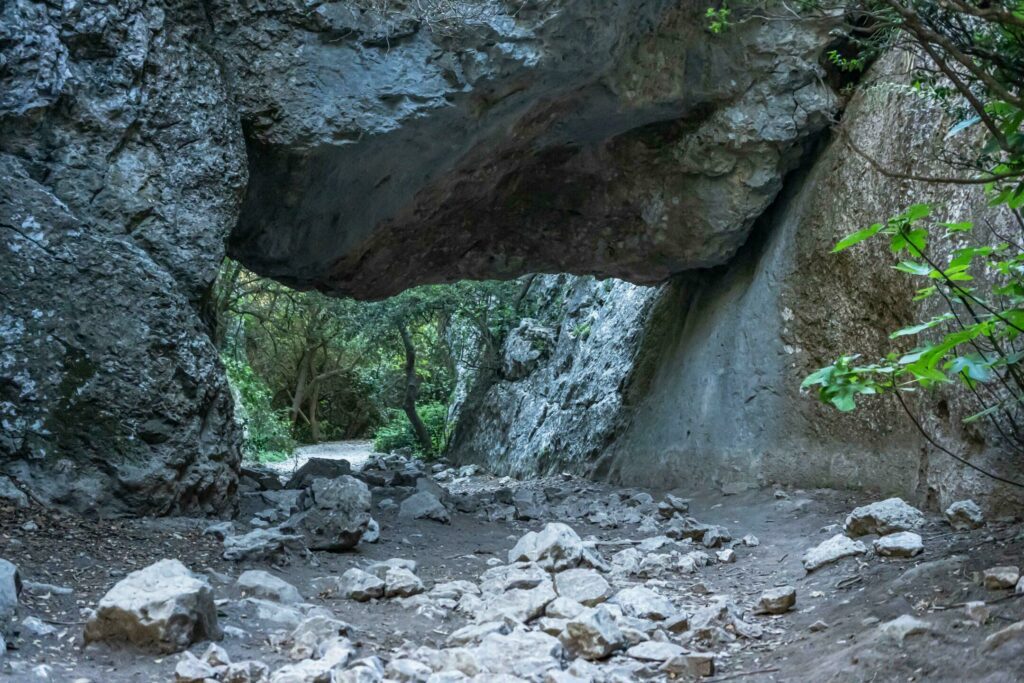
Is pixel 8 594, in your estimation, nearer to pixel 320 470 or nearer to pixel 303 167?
pixel 303 167

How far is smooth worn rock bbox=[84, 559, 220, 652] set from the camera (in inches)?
113

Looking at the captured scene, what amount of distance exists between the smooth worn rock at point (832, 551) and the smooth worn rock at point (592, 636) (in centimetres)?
134

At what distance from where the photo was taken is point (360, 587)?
3887 millimetres

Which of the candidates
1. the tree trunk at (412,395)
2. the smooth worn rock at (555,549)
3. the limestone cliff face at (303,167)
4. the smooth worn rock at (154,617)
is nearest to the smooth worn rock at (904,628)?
the smooth worn rock at (555,549)

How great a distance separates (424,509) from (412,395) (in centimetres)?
807

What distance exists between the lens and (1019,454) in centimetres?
383

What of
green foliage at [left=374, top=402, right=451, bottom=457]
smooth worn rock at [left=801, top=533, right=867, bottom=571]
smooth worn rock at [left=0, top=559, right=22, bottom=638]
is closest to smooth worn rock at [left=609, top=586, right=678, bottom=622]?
smooth worn rock at [left=801, top=533, right=867, bottom=571]

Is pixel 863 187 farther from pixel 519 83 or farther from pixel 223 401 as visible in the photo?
pixel 223 401

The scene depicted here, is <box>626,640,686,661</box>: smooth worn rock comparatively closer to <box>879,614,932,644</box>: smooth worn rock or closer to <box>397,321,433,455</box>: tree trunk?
<box>879,614,932,644</box>: smooth worn rock

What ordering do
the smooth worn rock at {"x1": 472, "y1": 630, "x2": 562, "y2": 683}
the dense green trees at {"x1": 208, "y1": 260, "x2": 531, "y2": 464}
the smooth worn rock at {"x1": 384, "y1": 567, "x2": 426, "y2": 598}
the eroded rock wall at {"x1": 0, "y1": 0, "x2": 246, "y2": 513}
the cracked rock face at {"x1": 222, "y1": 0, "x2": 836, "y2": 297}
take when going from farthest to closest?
the dense green trees at {"x1": 208, "y1": 260, "x2": 531, "y2": 464}
the cracked rock face at {"x1": 222, "y1": 0, "x2": 836, "y2": 297}
the eroded rock wall at {"x1": 0, "y1": 0, "x2": 246, "y2": 513}
the smooth worn rock at {"x1": 384, "y1": 567, "x2": 426, "y2": 598}
the smooth worn rock at {"x1": 472, "y1": 630, "x2": 562, "y2": 683}

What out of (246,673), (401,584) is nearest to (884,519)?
(401,584)

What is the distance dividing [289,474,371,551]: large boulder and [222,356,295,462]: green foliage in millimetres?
8863

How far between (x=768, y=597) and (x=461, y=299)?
8923 millimetres

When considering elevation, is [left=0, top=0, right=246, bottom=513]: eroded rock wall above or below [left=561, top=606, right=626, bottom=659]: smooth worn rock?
above
